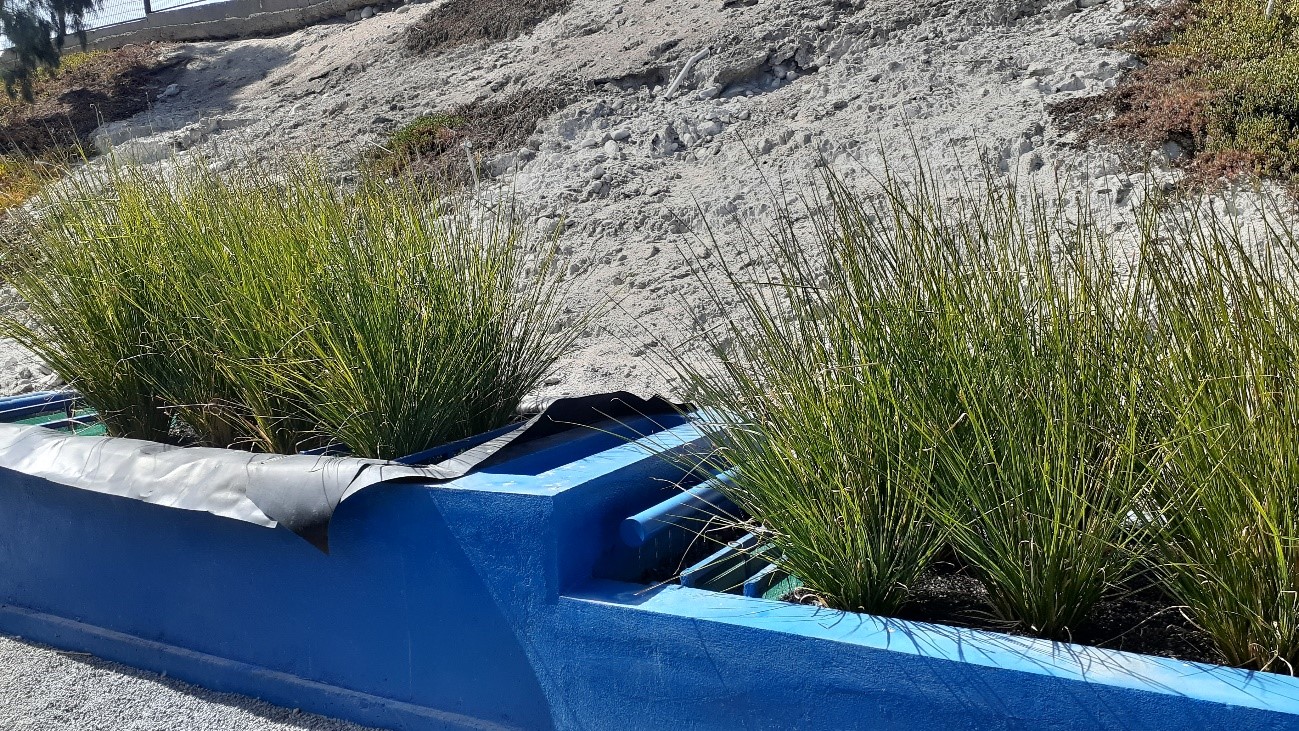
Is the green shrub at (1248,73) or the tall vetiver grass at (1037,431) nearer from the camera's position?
the tall vetiver grass at (1037,431)

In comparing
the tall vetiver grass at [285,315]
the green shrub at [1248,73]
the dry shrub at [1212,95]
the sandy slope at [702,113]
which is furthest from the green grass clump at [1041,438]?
the green shrub at [1248,73]

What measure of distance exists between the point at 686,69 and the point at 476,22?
3.83 meters

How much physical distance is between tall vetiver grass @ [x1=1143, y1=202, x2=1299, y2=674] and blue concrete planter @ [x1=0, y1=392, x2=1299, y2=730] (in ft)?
0.48

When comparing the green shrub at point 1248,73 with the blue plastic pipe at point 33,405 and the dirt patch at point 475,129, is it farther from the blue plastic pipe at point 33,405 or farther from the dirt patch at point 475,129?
the blue plastic pipe at point 33,405

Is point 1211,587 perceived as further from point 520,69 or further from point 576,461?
point 520,69

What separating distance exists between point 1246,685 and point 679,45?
857cm

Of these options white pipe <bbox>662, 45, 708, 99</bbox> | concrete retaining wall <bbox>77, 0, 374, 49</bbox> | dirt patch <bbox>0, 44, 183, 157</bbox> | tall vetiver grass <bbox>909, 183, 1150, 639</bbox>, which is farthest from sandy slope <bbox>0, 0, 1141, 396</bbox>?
concrete retaining wall <bbox>77, 0, 374, 49</bbox>

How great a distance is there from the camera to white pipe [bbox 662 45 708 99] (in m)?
9.02

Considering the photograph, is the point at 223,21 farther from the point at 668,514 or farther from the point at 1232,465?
the point at 1232,465

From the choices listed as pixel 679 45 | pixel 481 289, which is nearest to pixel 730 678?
pixel 481 289

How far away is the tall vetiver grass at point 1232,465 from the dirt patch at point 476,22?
1022cm

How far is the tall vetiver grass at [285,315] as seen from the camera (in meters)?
3.01

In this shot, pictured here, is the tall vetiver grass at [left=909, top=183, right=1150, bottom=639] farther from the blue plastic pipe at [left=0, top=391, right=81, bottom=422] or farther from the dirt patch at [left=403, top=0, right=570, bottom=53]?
the dirt patch at [left=403, top=0, right=570, bottom=53]

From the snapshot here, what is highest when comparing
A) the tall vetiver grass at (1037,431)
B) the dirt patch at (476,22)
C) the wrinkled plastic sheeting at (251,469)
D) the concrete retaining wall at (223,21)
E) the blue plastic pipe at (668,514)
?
the concrete retaining wall at (223,21)
